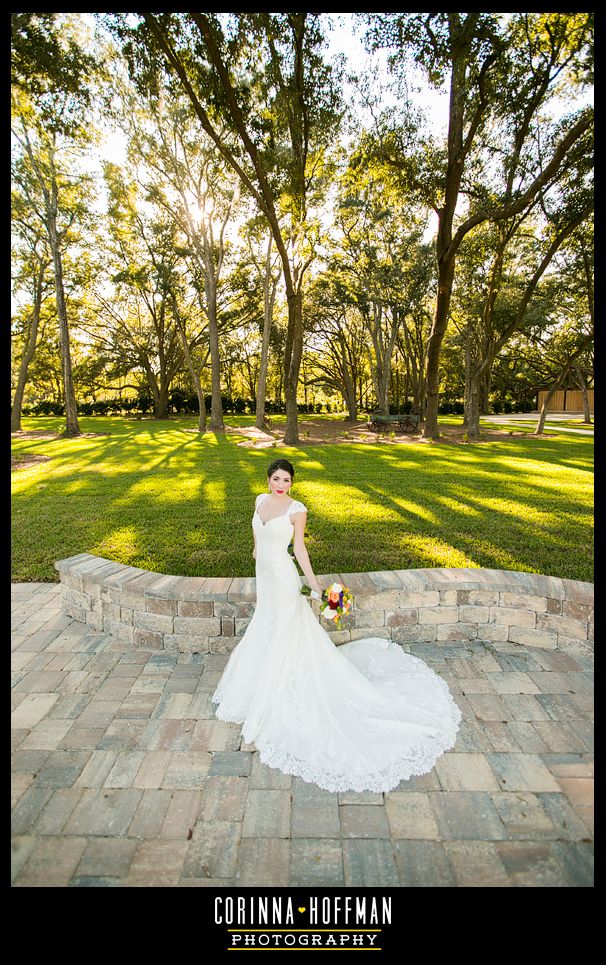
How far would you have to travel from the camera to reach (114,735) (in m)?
3.56

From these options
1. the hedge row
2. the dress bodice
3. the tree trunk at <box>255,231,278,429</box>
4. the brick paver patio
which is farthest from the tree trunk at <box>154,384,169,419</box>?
the dress bodice

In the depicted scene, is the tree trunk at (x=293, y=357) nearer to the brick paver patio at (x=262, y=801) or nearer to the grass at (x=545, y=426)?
the grass at (x=545, y=426)

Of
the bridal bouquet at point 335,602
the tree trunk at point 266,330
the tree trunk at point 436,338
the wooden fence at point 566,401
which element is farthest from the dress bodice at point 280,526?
the wooden fence at point 566,401

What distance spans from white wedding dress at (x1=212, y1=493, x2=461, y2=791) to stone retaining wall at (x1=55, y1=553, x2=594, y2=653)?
677 millimetres

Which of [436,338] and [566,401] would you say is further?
[566,401]

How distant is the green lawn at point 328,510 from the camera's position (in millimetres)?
6488

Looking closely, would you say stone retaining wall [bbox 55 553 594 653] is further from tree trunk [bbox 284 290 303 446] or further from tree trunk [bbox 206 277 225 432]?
tree trunk [bbox 206 277 225 432]

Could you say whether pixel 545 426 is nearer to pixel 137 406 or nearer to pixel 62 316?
pixel 62 316

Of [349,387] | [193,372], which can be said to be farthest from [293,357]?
[349,387]

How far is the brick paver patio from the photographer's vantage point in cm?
253

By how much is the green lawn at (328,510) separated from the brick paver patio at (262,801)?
223 cm

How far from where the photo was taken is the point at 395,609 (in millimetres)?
4879

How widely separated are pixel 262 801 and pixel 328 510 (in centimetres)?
598
